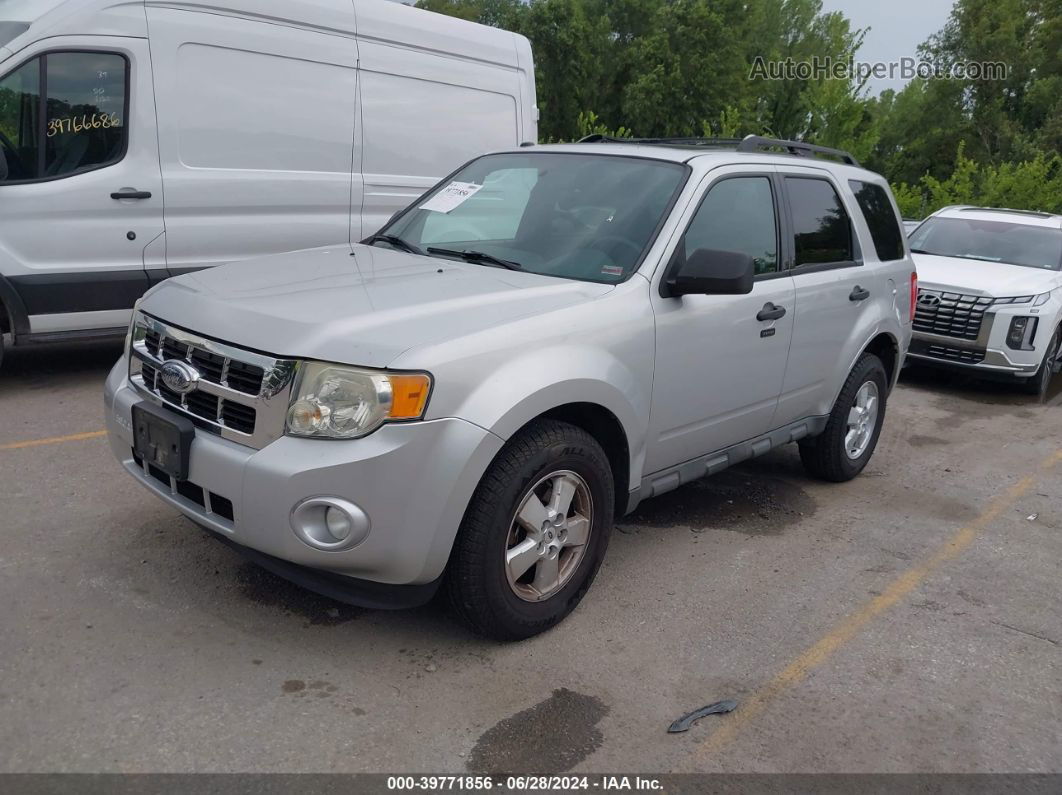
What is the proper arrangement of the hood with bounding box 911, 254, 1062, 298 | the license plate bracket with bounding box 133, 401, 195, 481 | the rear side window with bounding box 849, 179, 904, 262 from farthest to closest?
the hood with bounding box 911, 254, 1062, 298 → the rear side window with bounding box 849, 179, 904, 262 → the license plate bracket with bounding box 133, 401, 195, 481

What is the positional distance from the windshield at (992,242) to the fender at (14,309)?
8.18m

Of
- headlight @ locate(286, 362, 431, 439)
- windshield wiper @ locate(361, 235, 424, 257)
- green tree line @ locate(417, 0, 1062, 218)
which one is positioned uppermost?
green tree line @ locate(417, 0, 1062, 218)

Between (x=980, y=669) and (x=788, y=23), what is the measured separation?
2567 inches

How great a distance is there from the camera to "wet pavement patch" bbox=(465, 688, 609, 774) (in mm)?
2846

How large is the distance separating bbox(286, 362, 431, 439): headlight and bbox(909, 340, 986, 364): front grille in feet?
23.1

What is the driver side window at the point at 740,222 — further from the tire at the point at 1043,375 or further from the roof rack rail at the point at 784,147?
the tire at the point at 1043,375

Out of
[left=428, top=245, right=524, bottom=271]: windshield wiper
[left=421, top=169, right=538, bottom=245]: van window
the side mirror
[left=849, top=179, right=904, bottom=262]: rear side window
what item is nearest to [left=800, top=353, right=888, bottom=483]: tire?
[left=849, top=179, right=904, bottom=262]: rear side window

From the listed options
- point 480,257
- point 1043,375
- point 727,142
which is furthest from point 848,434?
point 1043,375

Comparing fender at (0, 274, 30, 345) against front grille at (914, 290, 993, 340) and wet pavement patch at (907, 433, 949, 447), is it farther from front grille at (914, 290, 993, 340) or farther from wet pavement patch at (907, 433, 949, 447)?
front grille at (914, 290, 993, 340)

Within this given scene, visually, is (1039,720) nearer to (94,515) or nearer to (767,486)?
(767,486)

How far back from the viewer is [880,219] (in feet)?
18.7

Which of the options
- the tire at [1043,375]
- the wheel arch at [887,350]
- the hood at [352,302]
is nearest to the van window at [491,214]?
the hood at [352,302]

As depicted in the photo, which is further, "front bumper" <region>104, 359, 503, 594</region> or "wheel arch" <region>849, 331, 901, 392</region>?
"wheel arch" <region>849, 331, 901, 392</region>

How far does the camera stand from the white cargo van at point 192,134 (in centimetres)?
616
